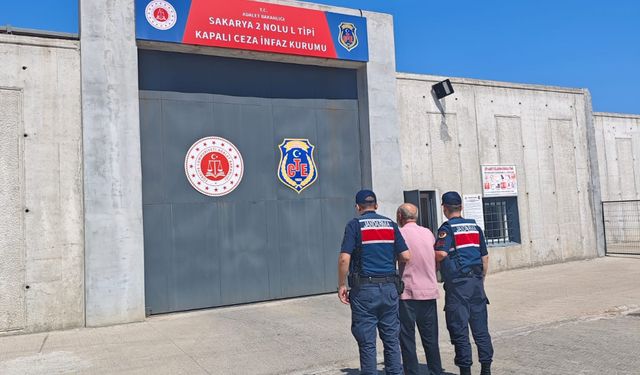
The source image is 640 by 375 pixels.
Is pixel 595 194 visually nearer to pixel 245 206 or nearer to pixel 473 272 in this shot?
pixel 245 206

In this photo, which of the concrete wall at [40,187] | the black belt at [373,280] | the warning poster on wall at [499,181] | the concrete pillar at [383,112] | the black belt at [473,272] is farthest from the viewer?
the warning poster on wall at [499,181]

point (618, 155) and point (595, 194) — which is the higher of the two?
point (618, 155)

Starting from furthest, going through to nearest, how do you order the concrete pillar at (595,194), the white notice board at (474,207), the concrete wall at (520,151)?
the concrete pillar at (595,194) < the white notice board at (474,207) < the concrete wall at (520,151)

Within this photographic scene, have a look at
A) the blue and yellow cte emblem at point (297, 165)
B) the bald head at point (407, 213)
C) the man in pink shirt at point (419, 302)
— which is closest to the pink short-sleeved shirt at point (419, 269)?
the man in pink shirt at point (419, 302)

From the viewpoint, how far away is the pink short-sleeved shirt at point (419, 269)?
201 inches

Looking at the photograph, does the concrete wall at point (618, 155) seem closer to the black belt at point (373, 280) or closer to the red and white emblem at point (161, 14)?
the red and white emblem at point (161, 14)

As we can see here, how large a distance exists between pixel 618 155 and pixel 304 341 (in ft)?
52.1

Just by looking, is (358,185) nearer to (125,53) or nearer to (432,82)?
Result: (432,82)

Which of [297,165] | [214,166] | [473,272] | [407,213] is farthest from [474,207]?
[407,213]

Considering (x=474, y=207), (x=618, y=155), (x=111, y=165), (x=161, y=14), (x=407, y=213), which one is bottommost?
(x=407, y=213)

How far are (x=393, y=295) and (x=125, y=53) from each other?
265 inches

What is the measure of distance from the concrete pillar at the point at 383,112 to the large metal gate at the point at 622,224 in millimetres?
9804

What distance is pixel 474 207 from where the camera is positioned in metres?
13.1

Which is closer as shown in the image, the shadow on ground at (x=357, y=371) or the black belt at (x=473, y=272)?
the black belt at (x=473, y=272)
